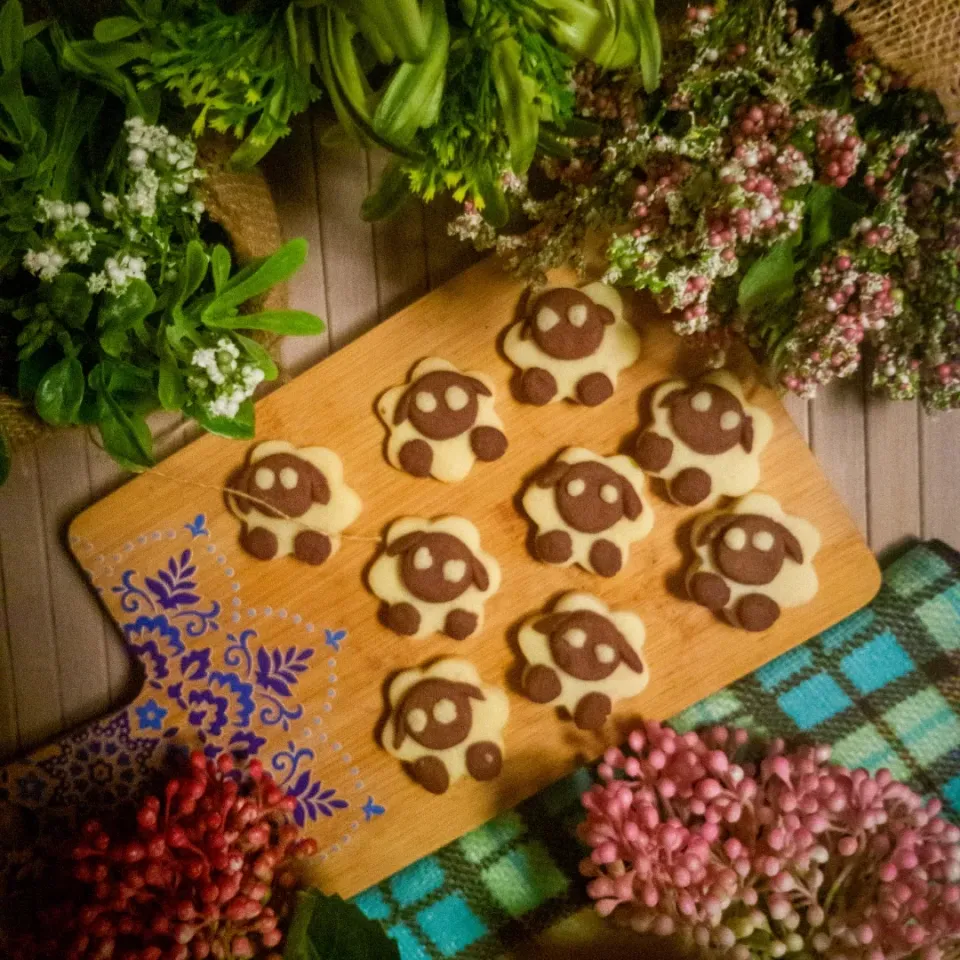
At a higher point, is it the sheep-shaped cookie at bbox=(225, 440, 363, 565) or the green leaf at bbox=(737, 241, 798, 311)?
the green leaf at bbox=(737, 241, 798, 311)

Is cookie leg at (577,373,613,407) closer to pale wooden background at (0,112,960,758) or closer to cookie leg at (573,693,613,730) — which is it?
pale wooden background at (0,112,960,758)

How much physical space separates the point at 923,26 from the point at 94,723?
1.56 metres

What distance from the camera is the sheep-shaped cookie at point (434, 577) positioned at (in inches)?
53.4

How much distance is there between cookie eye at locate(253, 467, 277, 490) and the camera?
1.37m

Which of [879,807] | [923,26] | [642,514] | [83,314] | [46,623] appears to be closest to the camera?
[923,26]

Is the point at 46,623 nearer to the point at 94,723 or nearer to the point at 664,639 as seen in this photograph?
the point at 94,723

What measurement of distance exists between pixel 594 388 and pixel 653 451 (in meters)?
0.14

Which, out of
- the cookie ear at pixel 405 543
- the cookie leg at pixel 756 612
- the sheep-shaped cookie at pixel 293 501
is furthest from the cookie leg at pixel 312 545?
the cookie leg at pixel 756 612

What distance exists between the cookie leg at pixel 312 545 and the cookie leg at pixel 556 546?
1.16 feet

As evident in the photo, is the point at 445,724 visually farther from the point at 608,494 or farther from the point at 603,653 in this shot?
the point at 608,494

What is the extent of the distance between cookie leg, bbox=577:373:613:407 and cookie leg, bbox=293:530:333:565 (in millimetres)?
478

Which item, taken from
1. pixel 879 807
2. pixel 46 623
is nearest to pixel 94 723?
pixel 46 623

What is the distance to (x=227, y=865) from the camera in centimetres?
118

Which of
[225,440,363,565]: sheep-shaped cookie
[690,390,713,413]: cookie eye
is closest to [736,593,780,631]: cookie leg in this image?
[690,390,713,413]: cookie eye
